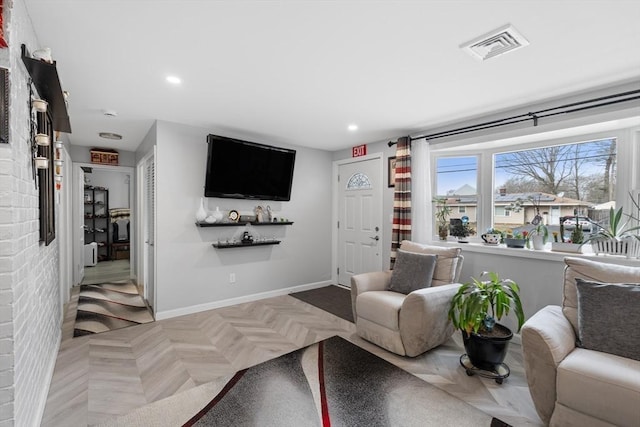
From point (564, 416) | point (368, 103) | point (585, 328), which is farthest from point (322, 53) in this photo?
point (564, 416)

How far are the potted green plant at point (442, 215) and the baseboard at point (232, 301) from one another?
6.91 feet

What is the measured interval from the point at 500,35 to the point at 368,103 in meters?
1.26

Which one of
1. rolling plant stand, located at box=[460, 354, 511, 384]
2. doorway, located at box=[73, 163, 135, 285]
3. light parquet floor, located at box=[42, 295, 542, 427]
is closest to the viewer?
light parquet floor, located at box=[42, 295, 542, 427]

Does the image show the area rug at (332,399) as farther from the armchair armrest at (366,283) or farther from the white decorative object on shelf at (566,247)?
the white decorative object on shelf at (566,247)

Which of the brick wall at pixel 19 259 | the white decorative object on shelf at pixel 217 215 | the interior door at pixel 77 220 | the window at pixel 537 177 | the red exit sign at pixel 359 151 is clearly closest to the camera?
the brick wall at pixel 19 259

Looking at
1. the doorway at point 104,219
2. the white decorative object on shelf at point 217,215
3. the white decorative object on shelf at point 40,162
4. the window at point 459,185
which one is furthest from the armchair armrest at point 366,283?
the doorway at point 104,219

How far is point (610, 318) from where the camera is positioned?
1.85 metres

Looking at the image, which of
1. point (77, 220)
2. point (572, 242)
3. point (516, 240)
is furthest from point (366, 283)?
point (77, 220)

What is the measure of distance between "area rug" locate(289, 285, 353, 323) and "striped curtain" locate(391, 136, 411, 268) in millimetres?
876

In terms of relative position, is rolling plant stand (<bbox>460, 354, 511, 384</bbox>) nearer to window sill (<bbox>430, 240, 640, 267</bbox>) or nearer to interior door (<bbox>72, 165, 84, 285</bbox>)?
window sill (<bbox>430, 240, 640, 267</bbox>)

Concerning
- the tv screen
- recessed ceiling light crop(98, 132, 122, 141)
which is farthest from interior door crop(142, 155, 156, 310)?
the tv screen

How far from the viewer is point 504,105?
114 inches

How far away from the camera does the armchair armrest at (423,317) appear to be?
2.50 metres

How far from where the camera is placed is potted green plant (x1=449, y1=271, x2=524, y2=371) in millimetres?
2293
